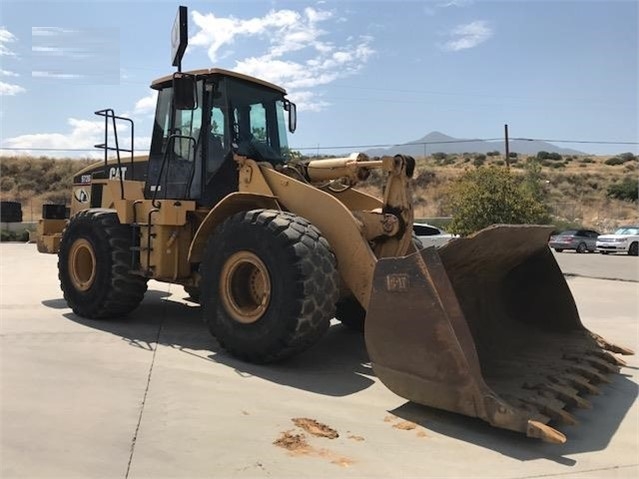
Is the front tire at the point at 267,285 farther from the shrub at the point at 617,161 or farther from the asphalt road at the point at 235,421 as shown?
the shrub at the point at 617,161

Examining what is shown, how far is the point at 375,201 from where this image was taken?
23.4 ft

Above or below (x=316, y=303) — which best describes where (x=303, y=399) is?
below

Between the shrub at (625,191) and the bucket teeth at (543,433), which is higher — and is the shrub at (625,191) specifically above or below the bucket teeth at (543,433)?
above

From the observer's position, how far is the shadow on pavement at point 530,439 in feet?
12.7

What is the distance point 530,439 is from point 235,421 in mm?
2073

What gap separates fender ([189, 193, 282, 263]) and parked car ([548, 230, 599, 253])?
2785 centimetres

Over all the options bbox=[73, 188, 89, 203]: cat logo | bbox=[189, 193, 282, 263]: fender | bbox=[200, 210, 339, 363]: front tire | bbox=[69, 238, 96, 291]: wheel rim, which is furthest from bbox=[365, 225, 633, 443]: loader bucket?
bbox=[73, 188, 89, 203]: cat logo

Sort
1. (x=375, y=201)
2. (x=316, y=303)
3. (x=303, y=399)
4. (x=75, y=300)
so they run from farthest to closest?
1. (x=75, y=300)
2. (x=375, y=201)
3. (x=316, y=303)
4. (x=303, y=399)

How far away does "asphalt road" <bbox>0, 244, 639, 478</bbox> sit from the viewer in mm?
3531

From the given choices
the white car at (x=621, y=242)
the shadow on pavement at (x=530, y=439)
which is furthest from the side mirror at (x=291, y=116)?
the white car at (x=621, y=242)

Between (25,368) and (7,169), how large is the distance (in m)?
62.3

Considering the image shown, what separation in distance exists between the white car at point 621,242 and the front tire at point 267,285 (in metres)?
28.0

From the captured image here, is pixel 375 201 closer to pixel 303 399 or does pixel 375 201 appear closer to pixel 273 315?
pixel 273 315

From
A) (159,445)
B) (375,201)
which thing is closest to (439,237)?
(375,201)
